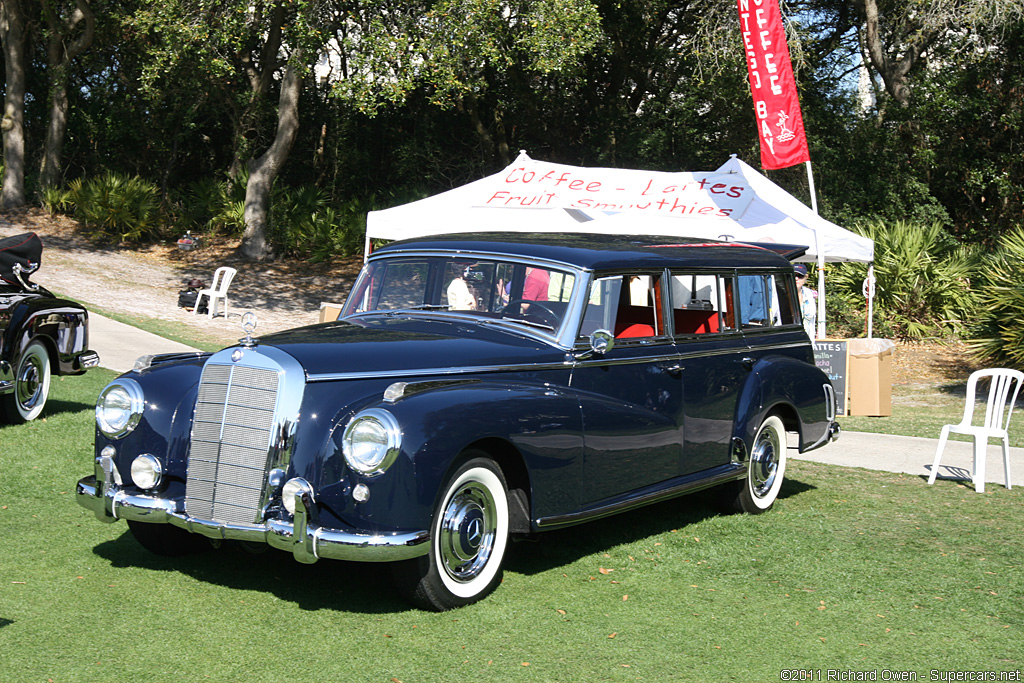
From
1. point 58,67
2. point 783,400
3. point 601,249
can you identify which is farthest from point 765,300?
point 58,67

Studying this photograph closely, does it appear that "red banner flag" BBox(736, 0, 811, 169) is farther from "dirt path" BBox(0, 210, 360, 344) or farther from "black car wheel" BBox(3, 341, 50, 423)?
"black car wheel" BBox(3, 341, 50, 423)

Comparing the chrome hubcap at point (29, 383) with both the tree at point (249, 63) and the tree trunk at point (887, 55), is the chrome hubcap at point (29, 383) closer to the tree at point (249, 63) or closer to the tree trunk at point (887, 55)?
the tree at point (249, 63)

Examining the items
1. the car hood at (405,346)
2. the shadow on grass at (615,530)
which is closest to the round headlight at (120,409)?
the car hood at (405,346)

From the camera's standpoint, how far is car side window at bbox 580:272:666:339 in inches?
228

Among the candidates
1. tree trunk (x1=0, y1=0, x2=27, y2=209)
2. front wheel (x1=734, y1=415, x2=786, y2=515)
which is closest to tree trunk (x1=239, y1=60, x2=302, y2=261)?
tree trunk (x1=0, y1=0, x2=27, y2=209)

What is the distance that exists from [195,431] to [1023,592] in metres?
4.54

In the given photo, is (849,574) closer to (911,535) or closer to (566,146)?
(911,535)

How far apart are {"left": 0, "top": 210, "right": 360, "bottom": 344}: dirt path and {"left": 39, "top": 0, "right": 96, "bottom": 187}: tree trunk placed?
1.39 metres

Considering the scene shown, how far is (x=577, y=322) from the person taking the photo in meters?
5.67

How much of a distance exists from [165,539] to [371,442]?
5.81 ft

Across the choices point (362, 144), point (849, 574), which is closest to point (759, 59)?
point (849, 574)

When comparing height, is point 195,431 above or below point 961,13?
below

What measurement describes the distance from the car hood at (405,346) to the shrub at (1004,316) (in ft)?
39.2

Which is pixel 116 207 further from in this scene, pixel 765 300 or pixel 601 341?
pixel 601 341
